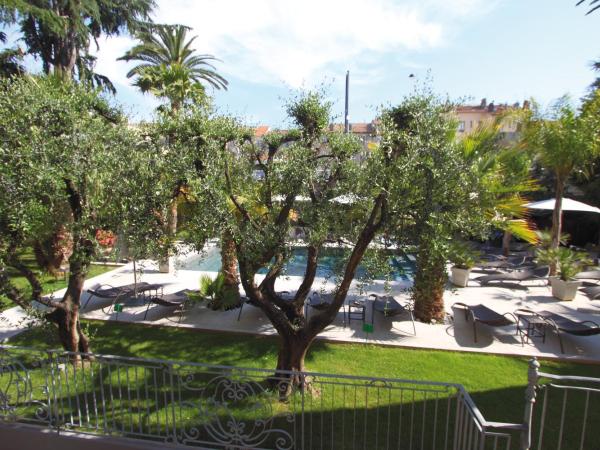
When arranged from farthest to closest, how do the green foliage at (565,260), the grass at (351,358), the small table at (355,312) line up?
the green foliage at (565,260)
the small table at (355,312)
the grass at (351,358)

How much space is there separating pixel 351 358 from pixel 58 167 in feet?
20.2

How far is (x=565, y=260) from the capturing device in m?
11.4

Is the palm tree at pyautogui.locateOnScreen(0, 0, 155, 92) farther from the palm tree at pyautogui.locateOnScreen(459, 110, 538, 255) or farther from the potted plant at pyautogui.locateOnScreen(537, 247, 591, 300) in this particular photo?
the potted plant at pyautogui.locateOnScreen(537, 247, 591, 300)

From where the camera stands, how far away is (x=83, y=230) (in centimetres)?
543

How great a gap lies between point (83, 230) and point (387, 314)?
6870 mm

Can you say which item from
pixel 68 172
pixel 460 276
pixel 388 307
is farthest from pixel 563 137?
pixel 68 172

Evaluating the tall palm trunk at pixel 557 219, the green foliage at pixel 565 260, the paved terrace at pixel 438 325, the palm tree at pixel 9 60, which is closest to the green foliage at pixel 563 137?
the tall palm trunk at pixel 557 219

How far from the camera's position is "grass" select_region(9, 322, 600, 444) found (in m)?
6.48

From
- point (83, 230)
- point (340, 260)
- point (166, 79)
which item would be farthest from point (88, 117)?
point (166, 79)

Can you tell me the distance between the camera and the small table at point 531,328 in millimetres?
8359

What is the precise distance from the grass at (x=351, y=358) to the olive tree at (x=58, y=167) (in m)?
2.51

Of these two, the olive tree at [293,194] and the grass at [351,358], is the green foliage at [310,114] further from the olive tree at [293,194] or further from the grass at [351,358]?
the grass at [351,358]

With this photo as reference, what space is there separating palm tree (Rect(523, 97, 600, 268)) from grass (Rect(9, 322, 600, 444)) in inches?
287

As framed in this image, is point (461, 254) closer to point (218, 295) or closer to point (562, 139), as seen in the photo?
point (218, 295)
